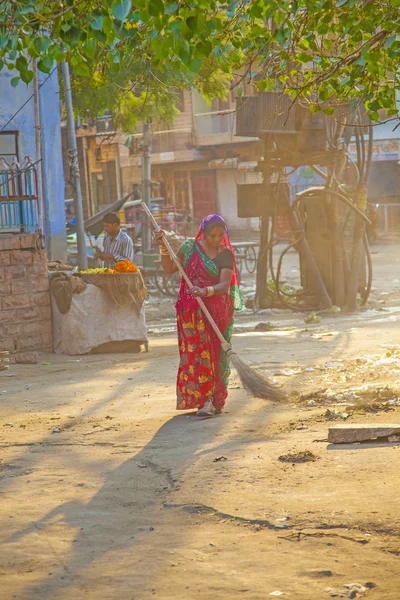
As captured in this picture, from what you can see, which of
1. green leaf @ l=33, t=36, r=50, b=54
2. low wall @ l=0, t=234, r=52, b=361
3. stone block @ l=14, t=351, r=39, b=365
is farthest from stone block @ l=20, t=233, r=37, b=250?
green leaf @ l=33, t=36, r=50, b=54

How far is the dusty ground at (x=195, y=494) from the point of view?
142 inches

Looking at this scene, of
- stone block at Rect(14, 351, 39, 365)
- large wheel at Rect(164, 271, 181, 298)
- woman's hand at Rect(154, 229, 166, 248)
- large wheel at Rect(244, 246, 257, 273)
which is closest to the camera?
woman's hand at Rect(154, 229, 166, 248)

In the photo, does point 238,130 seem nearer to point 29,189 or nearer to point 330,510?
point 29,189

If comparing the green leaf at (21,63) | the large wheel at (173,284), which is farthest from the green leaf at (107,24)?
the large wheel at (173,284)

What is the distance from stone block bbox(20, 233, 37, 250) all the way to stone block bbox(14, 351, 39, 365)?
132cm

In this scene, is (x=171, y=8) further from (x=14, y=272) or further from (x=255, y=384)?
(x=14, y=272)

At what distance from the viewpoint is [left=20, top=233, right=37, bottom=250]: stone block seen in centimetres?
1069

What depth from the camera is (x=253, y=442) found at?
19.0 feet

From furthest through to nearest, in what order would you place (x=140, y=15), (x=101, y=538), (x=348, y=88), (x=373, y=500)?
(x=348, y=88)
(x=373, y=500)
(x=101, y=538)
(x=140, y=15)

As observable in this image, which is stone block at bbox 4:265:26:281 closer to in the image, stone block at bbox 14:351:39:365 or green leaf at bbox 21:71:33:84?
stone block at bbox 14:351:39:365

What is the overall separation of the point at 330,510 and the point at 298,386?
3.51m

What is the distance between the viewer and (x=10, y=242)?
416 inches

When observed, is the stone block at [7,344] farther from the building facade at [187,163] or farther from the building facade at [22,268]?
the building facade at [187,163]

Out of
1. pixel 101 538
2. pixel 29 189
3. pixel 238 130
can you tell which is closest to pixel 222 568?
pixel 101 538
